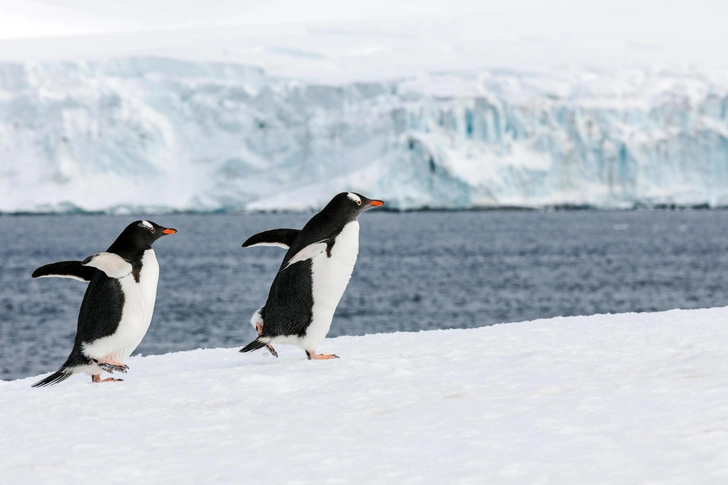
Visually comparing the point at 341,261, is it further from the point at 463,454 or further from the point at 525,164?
the point at 525,164

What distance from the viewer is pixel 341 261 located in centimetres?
578

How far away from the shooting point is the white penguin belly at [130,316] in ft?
18.2

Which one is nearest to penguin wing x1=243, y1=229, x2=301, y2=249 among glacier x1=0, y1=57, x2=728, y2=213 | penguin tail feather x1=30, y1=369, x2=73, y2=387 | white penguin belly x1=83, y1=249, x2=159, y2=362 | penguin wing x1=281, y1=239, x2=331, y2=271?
penguin wing x1=281, y1=239, x2=331, y2=271

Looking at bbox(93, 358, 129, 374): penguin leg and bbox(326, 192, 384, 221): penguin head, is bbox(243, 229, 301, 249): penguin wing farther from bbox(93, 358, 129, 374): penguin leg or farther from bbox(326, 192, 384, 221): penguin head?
bbox(93, 358, 129, 374): penguin leg

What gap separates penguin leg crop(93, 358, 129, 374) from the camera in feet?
18.0

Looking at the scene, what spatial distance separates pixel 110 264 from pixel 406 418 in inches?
92.9

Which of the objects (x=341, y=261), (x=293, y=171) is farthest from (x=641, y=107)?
(x=341, y=261)

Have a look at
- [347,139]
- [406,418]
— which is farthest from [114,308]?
[347,139]

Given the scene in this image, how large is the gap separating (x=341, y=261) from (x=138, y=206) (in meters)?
80.8

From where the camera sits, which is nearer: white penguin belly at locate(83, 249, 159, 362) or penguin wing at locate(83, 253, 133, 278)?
penguin wing at locate(83, 253, 133, 278)

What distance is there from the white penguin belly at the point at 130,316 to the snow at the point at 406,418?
245 mm

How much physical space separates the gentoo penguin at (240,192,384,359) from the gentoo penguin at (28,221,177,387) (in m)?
0.83

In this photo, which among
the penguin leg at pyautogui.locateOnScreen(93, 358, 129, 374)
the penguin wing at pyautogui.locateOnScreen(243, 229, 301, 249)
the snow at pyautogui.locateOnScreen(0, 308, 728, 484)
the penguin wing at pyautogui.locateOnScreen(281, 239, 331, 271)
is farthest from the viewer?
the penguin wing at pyautogui.locateOnScreen(243, 229, 301, 249)

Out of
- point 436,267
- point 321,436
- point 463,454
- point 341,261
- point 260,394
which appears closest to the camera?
point 463,454
